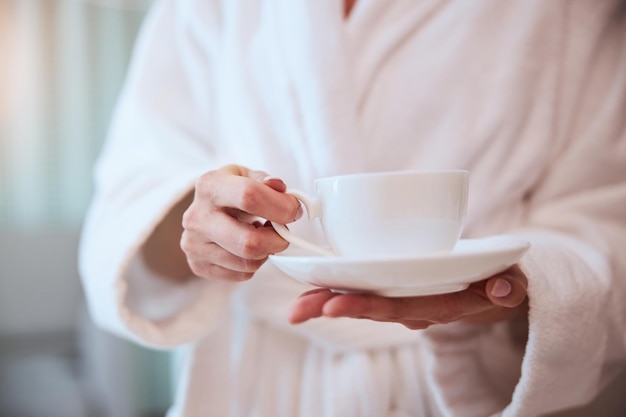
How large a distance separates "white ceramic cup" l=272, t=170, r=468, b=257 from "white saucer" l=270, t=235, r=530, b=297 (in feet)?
0.10

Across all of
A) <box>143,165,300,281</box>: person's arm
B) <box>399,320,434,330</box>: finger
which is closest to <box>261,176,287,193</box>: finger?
<box>143,165,300,281</box>: person's arm

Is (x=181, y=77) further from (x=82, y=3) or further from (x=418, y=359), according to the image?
(x=82, y=3)

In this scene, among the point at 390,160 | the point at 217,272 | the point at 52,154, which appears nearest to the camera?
the point at 217,272

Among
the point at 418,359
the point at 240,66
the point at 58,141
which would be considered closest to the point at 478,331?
the point at 418,359

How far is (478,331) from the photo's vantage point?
0.46m

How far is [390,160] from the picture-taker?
510mm

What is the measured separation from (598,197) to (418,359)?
218 millimetres

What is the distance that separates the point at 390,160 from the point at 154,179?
0.74 feet

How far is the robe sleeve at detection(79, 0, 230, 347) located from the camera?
1.60 feet

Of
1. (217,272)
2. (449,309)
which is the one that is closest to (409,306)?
(449,309)

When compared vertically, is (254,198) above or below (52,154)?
above

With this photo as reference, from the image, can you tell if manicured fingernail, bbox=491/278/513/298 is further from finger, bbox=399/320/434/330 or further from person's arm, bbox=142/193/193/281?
person's arm, bbox=142/193/193/281

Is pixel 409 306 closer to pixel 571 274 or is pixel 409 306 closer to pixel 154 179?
pixel 571 274

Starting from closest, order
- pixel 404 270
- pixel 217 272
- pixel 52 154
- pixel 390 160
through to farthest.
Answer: pixel 404 270 < pixel 217 272 < pixel 390 160 < pixel 52 154
